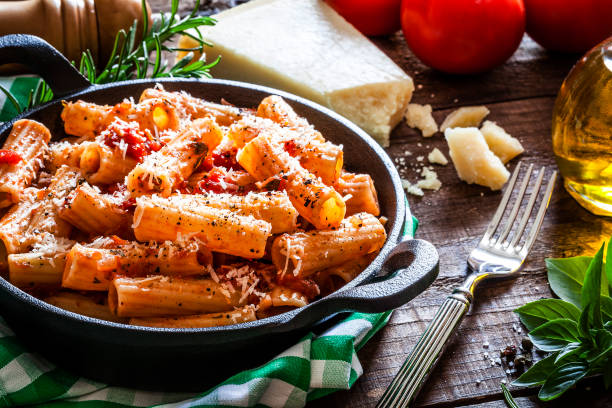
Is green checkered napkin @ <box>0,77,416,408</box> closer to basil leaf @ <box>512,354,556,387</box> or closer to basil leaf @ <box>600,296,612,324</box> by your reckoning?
basil leaf @ <box>512,354,556,387</box>

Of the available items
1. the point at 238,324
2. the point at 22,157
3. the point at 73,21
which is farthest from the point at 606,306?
the point at 73,21

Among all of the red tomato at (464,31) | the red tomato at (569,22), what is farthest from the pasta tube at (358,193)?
the red tomato at (569,22)

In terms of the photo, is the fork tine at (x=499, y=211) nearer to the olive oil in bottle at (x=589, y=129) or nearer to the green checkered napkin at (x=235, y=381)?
the olive oil in bottle at (x=589, y=129)

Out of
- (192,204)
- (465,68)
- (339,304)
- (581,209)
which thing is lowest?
(581,209)

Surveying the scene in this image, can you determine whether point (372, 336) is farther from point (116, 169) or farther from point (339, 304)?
point (116, 169)

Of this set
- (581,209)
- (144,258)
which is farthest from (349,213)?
(581,209)
